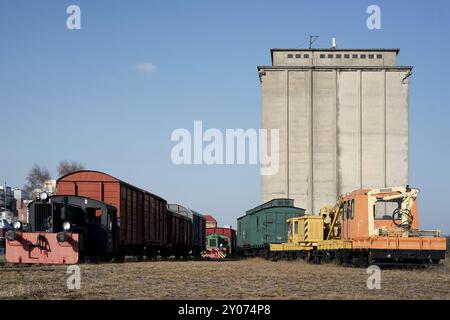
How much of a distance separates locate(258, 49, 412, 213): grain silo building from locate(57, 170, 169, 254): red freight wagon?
3486 centimetres

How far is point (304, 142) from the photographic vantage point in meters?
69.4

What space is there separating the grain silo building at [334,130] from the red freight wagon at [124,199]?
114 feet

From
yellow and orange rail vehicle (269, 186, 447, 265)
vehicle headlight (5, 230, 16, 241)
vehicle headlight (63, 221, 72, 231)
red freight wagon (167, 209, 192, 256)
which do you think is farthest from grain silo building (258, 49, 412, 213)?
vehicle headlight (5, 230, 16, 241)

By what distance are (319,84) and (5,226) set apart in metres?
39.4

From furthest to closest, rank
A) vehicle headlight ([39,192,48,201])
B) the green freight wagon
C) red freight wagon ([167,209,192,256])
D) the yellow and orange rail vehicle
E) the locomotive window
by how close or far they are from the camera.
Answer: red freight wagon ([167,209,192,256]) → the green freight wagon → the locomotive window → vehicle headlight ([39,192,48,201]) → the yellow and orange rail vehicle

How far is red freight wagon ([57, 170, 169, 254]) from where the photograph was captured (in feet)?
94.2

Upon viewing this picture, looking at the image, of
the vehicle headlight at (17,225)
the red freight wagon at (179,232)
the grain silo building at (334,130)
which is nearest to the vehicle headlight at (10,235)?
the vehicle headlight at (17,225)

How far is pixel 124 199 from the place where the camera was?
29.6 m

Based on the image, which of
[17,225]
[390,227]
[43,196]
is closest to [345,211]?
[390,227]

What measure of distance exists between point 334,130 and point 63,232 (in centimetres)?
4925

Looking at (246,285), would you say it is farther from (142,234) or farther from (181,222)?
(181,222)

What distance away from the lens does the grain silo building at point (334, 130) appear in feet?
226

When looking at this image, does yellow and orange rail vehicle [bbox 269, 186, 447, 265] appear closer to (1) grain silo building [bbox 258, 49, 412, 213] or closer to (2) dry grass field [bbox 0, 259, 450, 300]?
(2) dry grass field [bbox 0, 259, 450, 300]

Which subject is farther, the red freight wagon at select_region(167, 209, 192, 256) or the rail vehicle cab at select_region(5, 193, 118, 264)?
the red freight wagon at select_region(167, 209, 192, 256)
